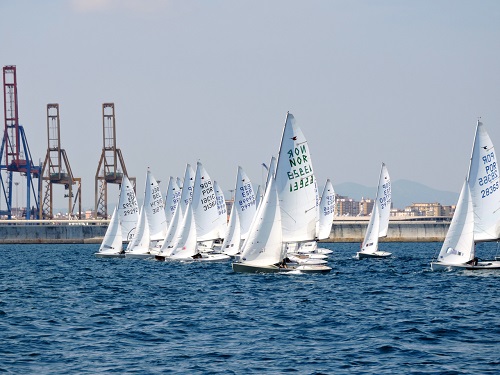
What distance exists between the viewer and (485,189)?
50.7m

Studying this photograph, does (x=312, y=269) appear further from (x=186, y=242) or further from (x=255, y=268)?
(x=186, y=242)

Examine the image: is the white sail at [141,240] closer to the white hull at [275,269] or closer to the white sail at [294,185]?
the white hull at [275,269]

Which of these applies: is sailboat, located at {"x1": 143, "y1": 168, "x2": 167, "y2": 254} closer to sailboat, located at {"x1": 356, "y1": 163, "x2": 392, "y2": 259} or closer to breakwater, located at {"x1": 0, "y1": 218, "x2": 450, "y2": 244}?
sailboat, located at {"x1": 356, "y1": 163, "x2": 392, "y2": 259}

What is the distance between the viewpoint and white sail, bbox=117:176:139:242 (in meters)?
76.2

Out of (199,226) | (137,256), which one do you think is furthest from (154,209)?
(199,226)

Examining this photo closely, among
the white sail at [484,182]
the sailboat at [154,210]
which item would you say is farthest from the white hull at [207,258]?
the white sail at [484,182]

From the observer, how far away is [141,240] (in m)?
74.2

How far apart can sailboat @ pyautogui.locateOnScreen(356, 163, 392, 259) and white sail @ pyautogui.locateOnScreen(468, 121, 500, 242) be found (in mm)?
19934

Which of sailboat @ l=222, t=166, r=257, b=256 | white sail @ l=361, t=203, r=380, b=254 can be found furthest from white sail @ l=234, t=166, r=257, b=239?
white sail @ l=361, t=203, r=380, b=254

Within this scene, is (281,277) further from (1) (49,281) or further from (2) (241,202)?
(2) (241,202)

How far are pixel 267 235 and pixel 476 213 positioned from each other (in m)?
10.9

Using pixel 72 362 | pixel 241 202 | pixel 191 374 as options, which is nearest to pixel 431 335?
pixel 191 374

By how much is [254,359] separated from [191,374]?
231cm

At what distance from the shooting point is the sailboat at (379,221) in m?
71.6
